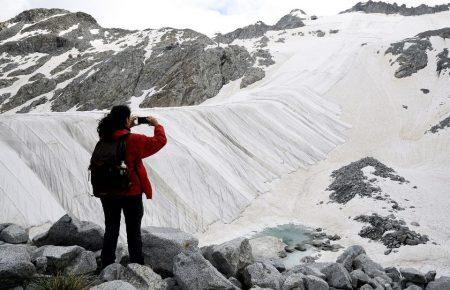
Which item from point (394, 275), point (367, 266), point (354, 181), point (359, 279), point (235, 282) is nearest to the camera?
point (235, 282)

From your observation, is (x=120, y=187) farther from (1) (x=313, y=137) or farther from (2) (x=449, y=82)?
(2) (x=449, y=82)

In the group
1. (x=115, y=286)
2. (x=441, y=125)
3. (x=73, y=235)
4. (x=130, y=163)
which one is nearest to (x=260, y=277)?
(x=115, y=286)

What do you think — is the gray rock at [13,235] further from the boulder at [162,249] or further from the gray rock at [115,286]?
the gray rock at [115,286]

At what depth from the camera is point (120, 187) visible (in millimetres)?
6438

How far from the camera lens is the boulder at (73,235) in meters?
8.16

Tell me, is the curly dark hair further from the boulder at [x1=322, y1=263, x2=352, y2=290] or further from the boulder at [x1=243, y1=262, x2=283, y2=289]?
the boulder at [x1=322, y1=263, x2=352, y2=290]

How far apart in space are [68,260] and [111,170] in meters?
1.96

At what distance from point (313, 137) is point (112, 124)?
32608mm

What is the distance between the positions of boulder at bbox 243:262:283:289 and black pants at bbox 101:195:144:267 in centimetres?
223

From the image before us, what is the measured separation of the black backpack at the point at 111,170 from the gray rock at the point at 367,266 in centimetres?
722

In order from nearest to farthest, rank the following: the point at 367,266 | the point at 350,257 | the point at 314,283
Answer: the point at 314,283 < the point at 367,266 < the point at 350,257

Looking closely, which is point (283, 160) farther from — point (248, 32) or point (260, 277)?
point (248, 32)

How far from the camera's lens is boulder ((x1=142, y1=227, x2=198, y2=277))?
7.82 m

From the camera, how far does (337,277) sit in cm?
924
